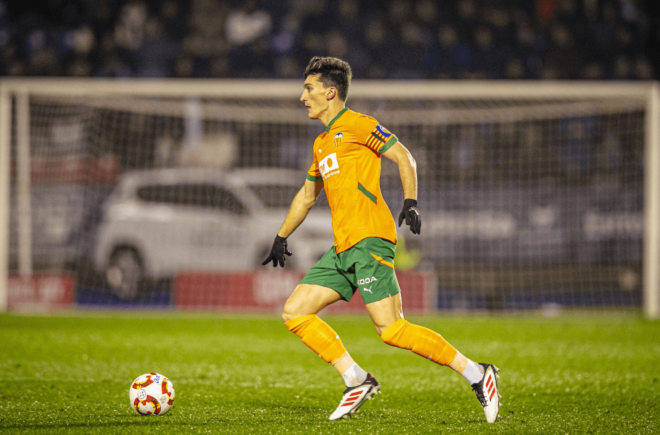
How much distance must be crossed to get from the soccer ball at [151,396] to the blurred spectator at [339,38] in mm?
11754

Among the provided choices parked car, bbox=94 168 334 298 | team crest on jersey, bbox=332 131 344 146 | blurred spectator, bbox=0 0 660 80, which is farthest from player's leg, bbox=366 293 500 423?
blurred spectator, bbox=0 0 660 80

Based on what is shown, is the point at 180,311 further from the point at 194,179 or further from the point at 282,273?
the point at 194,179

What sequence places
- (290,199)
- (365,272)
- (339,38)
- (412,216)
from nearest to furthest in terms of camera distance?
(412,216) → (365,272) → (290,199) → (339,38)

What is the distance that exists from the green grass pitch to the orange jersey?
89 centimetres

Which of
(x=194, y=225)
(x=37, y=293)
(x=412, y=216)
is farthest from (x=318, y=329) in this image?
(x=194, y=225)

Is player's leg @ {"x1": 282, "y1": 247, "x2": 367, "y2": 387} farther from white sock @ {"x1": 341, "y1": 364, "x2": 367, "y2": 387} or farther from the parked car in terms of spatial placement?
the parked car

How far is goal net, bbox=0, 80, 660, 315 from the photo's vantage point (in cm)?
1105

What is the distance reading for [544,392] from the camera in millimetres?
4363

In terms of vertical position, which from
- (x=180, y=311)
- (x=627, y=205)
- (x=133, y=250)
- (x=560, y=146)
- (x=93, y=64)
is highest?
(x=93, y=64)

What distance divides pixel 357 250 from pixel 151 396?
3.91ft

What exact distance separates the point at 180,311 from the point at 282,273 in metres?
1.69

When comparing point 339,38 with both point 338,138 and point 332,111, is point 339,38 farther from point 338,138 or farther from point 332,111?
point 338,138

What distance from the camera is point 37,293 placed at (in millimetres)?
10023

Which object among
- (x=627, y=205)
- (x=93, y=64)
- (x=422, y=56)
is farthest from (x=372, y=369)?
(x=93, y=64)
